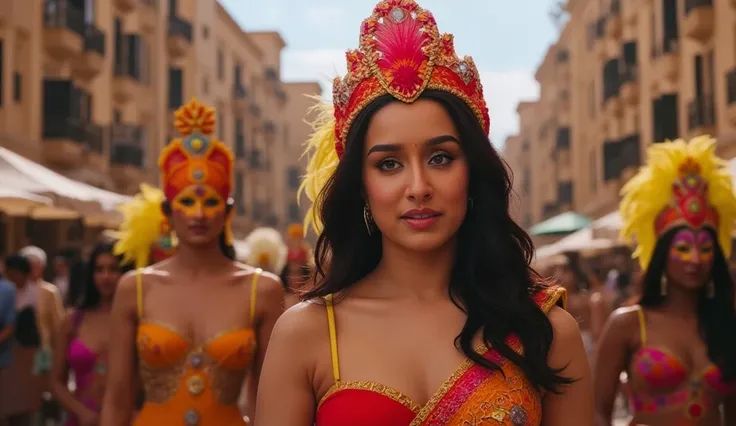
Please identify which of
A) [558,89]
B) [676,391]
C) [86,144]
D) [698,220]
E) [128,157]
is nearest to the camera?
[676,391]

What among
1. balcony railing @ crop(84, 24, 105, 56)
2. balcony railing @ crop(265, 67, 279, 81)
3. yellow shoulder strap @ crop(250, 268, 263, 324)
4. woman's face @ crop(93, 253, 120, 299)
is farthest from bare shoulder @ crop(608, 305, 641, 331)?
balcony railing @ crop(265, 67, 279, 81)

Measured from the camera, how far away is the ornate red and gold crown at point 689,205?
6363 mm

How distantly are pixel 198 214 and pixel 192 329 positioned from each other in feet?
2.01

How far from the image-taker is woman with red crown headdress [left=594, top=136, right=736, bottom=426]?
5.90m

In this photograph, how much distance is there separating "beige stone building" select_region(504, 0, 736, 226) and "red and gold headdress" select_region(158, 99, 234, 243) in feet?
5.63

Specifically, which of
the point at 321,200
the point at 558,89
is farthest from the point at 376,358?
the point at 558,89

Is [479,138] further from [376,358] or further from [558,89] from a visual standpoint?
[558,89]

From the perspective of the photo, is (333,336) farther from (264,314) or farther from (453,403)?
(264,314)

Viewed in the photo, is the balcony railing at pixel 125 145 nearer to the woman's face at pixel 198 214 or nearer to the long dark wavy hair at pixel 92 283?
the long dark wavy hair at pixel 92 283

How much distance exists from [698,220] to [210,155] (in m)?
2.66

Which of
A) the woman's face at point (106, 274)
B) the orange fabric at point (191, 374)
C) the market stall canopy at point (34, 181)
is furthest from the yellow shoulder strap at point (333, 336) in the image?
the market stall canopy at point (34, 181)

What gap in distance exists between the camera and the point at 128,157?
1344 inches

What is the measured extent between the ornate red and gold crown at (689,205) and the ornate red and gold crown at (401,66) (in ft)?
10.9

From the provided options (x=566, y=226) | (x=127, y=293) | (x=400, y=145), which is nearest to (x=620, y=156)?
(x=566, y=226)
